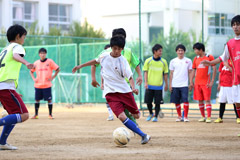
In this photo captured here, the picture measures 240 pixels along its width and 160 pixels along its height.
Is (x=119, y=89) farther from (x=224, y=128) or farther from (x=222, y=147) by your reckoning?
(x=224, y=128)

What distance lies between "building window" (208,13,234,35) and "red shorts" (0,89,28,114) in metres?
8.92

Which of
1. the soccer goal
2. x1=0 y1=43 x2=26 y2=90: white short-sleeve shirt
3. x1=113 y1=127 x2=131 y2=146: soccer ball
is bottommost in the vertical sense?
the soccer goal

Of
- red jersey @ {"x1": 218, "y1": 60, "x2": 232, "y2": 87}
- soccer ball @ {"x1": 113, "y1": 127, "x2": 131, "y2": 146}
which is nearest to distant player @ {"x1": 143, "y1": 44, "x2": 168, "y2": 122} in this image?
red jersey @ {"x1": 218, "y1": 60, "x2": 232, "y2": 87}

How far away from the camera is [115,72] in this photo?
305 inches

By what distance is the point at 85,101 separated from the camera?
21938mm

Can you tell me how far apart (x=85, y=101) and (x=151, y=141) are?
13802mm

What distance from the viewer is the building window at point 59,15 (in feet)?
134

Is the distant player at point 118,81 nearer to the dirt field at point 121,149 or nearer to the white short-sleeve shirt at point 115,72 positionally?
the white short-sleeve shirt at point 115,72

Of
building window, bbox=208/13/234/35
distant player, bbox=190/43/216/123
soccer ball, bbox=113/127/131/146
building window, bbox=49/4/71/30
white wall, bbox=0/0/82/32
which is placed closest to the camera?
soccer ball, bbox=113/127/131/146

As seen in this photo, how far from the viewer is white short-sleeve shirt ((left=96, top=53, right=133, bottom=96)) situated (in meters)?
7.71

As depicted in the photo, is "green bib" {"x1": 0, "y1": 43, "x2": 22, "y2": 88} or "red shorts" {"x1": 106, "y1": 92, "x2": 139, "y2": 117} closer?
"green bib" {"x1": 0, "y1": 43, "x2": 22, "y2": 88}

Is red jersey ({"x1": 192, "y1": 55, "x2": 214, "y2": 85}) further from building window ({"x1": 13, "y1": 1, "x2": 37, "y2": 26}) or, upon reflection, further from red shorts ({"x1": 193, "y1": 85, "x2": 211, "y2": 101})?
building window ({"x1": 13, "y1": 1, "x2": 37, "y2": 26})

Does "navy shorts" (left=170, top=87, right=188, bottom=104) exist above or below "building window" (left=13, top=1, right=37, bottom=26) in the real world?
below

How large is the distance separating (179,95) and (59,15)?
95.5 ft
